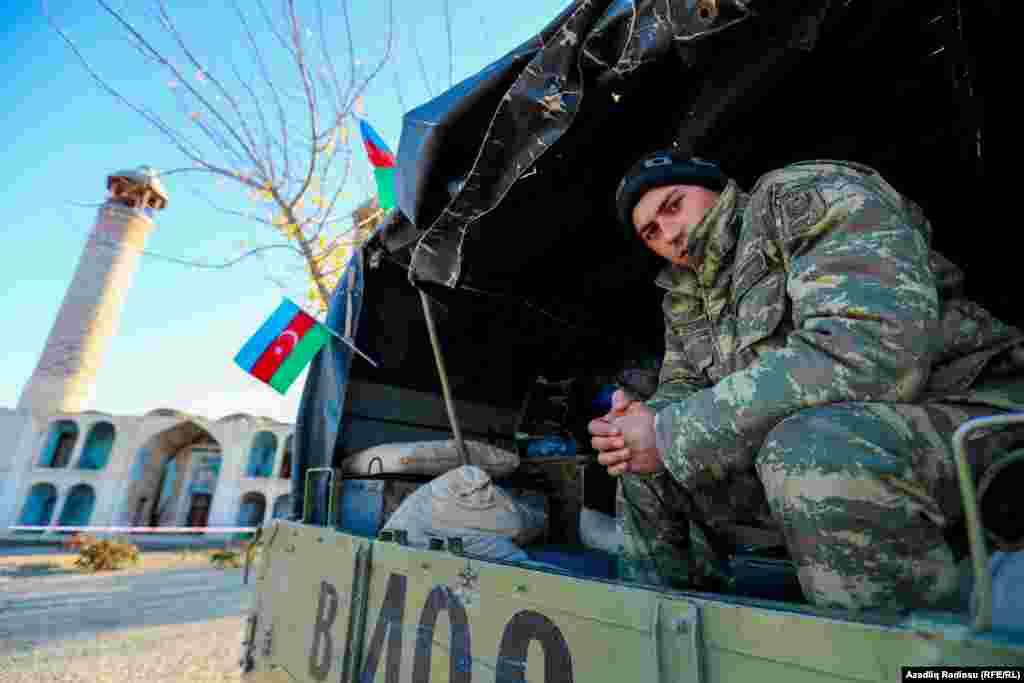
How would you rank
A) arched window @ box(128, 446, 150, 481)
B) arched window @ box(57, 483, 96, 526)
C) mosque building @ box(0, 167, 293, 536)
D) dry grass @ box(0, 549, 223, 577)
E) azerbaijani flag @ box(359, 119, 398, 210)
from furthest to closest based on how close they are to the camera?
1. arched window @ box(57, 483, 96, 526)
2. arched window @ box(128, 446, 150, 481)
3. mosque building @ box(0, 167, 293, 536)
4. dry grass @ box(0, 549, 223, 577)
5. azerbaijani flag @ box(359, 119, 398, 210)

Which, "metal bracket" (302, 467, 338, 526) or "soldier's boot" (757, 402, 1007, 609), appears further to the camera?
"metal bracket" (302, 467, 338, 526)

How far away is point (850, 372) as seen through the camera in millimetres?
910

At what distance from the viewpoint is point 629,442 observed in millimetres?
1165

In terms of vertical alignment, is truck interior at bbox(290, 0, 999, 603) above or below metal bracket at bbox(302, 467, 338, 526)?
above

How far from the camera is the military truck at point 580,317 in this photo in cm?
79

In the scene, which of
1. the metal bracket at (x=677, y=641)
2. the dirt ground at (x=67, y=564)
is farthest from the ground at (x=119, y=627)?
the metal bracket at (x=677, y=641)

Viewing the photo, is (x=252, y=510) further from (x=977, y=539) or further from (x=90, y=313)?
(x=977, y=539)

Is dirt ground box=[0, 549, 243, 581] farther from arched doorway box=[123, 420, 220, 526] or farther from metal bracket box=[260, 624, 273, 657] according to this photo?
metal bracket box=[260, 624, 273, 657]

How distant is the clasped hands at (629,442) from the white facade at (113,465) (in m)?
22.4

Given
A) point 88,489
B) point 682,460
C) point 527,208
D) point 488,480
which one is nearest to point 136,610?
point 488,480

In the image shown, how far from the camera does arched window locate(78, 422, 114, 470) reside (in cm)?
2250

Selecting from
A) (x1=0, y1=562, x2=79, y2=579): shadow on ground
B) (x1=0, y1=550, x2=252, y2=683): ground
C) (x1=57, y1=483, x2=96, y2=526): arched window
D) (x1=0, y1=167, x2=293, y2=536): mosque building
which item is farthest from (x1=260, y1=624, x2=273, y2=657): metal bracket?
(x1=57, y1=483, x2=96, y2=526): arched window

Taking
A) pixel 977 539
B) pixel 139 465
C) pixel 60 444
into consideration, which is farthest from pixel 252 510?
pixel 977 539

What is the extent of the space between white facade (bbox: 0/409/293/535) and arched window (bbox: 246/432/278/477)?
0.04 m
